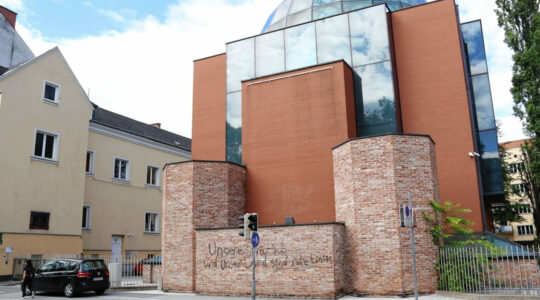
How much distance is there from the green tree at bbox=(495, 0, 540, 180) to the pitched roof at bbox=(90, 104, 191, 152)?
25.7 meters

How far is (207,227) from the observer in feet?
62.2

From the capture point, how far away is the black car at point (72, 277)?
17.6 meters

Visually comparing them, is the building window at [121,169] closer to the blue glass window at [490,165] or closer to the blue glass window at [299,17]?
the blue glass window at [299,17]

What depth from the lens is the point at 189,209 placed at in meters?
19.0

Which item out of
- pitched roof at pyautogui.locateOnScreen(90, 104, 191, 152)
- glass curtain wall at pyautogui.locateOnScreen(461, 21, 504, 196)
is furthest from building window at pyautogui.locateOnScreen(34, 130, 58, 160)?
glass curtain wall at pyautogui.locateOnScreen(461, 21, 504, 196)

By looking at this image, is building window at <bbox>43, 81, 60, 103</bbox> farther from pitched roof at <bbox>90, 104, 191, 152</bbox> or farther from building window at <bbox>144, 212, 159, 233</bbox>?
building window at <bbox>144, 212, 159, 233</bbox>

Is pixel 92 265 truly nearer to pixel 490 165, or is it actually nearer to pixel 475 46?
pixel 490 165

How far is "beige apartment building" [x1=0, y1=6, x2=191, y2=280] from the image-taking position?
24.8 m

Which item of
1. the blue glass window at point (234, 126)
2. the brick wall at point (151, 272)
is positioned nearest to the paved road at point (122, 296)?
the brick wall at point (151, 272)

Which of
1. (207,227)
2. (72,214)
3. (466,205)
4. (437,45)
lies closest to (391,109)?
(437,45)

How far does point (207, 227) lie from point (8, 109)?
14191 mm

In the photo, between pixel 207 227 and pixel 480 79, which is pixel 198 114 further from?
pixel 480 79

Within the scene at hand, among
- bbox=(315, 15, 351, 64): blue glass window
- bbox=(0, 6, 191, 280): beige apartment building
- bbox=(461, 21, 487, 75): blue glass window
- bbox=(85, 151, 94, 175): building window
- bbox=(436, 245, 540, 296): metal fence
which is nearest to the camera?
bbox=(436, 245, 540, 296): metal fence

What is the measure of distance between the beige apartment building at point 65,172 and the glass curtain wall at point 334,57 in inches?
438
